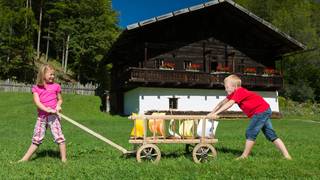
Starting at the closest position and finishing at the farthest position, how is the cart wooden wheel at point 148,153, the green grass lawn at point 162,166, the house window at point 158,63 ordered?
1. the green grass lawn at point 162,166
2. the cart wooden wheel at point 148,153
3. the house window at point 158,63

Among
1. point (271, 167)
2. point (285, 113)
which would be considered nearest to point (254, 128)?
point (271, 167)

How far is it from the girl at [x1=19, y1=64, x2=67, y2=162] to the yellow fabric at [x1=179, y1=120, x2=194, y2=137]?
1983 millimetres

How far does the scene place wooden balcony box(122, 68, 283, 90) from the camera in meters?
27.8

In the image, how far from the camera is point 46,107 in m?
7.17

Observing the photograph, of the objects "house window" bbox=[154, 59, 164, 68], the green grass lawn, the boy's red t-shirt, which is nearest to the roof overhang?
"house window" bbox=[154, 59, 164, 68]

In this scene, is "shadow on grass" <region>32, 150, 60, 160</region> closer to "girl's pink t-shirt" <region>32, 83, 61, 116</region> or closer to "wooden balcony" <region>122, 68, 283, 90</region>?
"girl's pink t-shirt" <region>32, 83, 61, 116</region>

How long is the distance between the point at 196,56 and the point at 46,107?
978 inches

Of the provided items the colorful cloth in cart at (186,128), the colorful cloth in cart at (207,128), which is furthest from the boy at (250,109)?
the colorful cloth in cart at (186,128)

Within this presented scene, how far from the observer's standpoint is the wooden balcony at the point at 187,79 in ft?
91.1

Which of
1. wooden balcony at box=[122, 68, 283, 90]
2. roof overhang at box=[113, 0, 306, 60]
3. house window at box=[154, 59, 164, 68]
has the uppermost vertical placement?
roof overhang at box=[113, 0, 306, 60]

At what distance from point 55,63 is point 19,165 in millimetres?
53367

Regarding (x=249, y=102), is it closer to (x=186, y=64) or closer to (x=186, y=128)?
(x=186, y=128)

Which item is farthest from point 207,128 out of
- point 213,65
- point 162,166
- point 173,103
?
point 213,65

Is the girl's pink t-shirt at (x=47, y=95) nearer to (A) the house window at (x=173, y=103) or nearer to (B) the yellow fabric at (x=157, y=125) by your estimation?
(B) the yellow fabric at (x=157, y=125)
